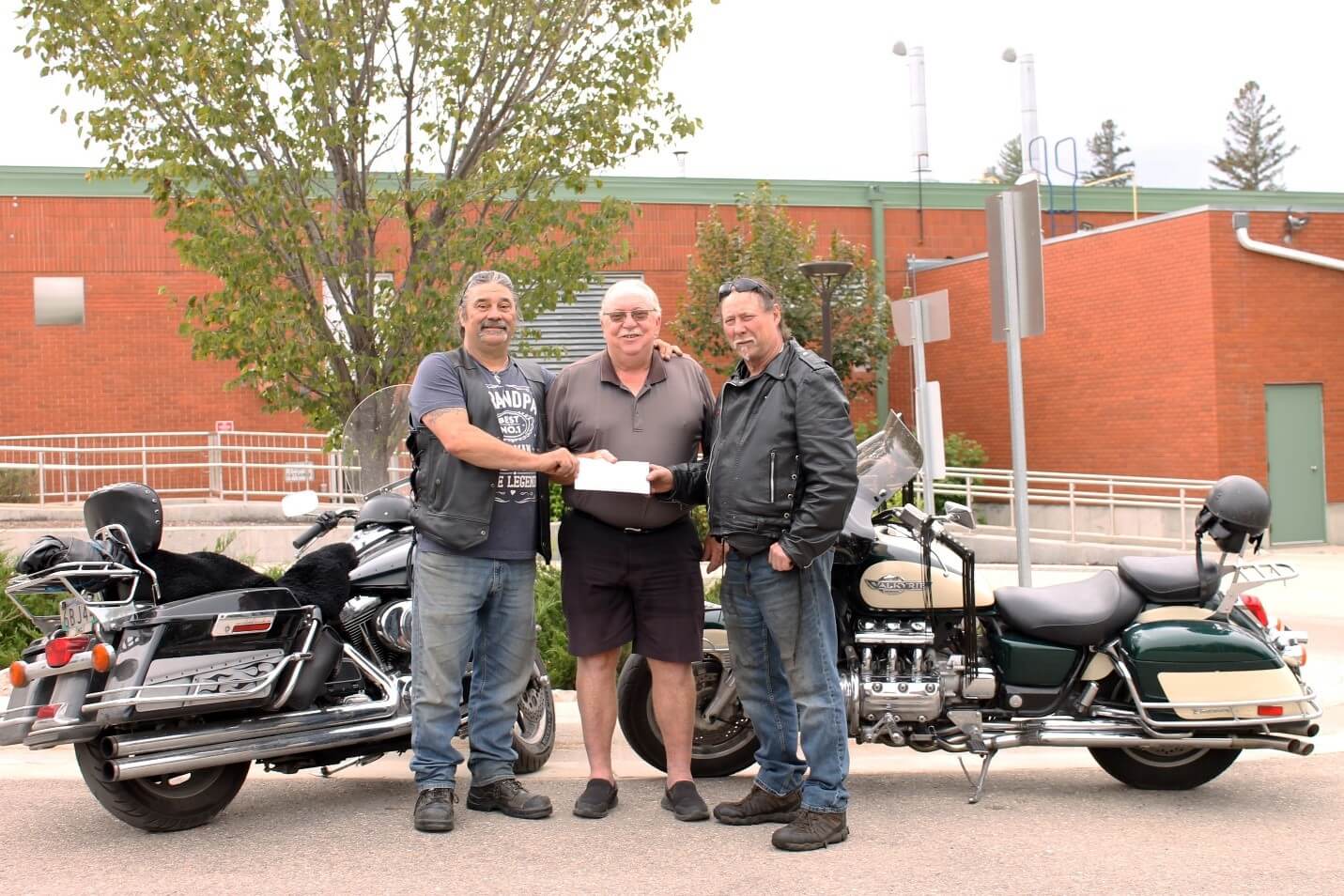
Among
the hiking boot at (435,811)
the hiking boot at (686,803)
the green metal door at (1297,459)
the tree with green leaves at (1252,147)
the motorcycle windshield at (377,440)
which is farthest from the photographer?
the tree with green leaves at (1252,147)

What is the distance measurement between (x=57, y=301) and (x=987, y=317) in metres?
15.3

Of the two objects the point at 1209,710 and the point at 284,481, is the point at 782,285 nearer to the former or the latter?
the point at 284,481

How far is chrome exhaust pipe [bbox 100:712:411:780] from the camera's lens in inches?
184

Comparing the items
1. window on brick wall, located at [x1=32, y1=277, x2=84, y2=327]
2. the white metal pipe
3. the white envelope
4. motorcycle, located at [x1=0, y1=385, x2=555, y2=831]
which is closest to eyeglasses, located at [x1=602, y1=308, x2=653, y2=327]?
the white envelope

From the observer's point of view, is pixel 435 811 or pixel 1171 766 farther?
pixel 1171 766

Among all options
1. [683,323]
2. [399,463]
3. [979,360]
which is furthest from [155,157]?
[979,360]

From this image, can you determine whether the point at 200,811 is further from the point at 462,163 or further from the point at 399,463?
the point at 462,163

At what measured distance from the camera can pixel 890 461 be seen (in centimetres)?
548

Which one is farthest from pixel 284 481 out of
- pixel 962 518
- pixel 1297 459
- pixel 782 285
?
pixel 962 518

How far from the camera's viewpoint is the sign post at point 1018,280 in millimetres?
7215

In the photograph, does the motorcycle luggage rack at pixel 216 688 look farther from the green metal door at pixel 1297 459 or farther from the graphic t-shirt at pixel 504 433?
the green metal door at pixel 1297 459

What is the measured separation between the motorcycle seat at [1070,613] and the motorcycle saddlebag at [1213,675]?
150 millimetres

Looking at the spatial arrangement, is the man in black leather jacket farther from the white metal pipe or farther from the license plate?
the white metal pipe

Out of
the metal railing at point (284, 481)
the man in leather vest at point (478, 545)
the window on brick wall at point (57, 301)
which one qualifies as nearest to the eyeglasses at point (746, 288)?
the man in leather vest at point (478, 545)
